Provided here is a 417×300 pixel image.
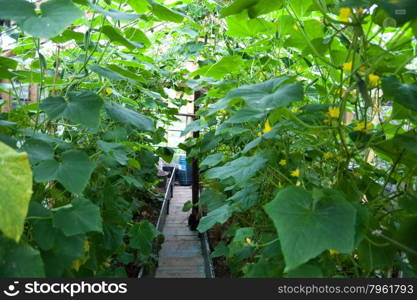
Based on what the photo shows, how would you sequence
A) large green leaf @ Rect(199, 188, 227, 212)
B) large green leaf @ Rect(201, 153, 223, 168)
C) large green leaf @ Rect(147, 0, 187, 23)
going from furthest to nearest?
1. large green leaf @ Rect(199, 188, 227, 212)
2. large green leaf @ Rect(201, 153, 223, 168)
3. large green leaf @ Rect(147, 0, 187, 23)

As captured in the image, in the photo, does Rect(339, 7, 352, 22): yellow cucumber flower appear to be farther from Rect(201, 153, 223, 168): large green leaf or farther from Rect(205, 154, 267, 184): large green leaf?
Rect(201, 153, 223, 168): large green leaf

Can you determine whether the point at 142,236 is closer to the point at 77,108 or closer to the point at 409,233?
the point at 77,108

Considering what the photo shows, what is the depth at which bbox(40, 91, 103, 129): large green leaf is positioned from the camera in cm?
76

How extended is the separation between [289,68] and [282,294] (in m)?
1.01

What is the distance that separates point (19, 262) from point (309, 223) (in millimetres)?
417

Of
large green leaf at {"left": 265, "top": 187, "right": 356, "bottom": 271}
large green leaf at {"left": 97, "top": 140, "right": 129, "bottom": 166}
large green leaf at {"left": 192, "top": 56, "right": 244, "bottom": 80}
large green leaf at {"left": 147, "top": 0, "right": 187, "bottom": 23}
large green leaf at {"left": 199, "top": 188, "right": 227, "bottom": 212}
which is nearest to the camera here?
large green leaf at {"left": 265, "top": 187, "right": 356, "bottom": 271}

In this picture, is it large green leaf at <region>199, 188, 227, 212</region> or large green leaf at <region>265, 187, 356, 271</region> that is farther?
large green leaf at <region>199, 188, 227, 212</region>

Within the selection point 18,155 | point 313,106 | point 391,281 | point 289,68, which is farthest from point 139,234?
point 18,155

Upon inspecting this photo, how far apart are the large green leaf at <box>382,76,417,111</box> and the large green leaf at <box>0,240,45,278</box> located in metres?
0.63

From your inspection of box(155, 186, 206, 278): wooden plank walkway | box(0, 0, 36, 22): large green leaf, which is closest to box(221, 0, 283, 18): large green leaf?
box(0, 0, 36, 22): large green leaf

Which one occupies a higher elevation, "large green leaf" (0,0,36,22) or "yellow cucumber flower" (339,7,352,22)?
"yellow cucumber flower" (339,7,352,22)

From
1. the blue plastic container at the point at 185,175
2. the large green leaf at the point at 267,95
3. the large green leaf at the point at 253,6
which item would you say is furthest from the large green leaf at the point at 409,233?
the blue plastic container at the point at 185,175

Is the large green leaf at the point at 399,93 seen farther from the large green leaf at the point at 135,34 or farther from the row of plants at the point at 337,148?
the large green leaf at the point at 135,34

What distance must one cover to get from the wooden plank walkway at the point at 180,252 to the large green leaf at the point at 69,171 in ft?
4.78
